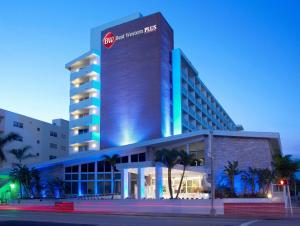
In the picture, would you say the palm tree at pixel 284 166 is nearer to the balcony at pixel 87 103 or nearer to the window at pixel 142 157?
the window at pixel 142 157

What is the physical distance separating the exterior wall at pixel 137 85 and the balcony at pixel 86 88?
193 centimetres

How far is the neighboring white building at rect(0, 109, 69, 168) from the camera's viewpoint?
300 feet

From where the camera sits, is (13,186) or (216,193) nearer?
(216,193)

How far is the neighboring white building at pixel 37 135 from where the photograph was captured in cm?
9143

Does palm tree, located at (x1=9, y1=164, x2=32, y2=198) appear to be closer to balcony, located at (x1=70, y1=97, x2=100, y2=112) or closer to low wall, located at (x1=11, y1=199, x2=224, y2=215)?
low wall, located at (x1=11, y1=199, x2=224, y2=215)

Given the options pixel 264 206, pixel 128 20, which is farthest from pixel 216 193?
pixel 128 20

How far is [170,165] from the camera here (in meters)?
52.8

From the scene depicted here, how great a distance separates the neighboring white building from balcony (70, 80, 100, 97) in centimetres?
1375

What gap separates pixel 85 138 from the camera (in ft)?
277

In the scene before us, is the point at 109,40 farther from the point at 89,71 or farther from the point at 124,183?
the point at 124,183

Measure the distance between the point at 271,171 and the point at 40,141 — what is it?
196 feet

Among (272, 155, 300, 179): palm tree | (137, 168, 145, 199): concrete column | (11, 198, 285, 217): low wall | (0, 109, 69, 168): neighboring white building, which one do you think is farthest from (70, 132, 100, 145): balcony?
(272, 155, 300, 179): palm tree

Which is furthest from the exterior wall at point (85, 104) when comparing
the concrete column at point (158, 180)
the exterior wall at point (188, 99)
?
the concrete column at point (158, 180)

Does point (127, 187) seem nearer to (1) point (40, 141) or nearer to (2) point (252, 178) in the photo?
(2) point (252, 178)
